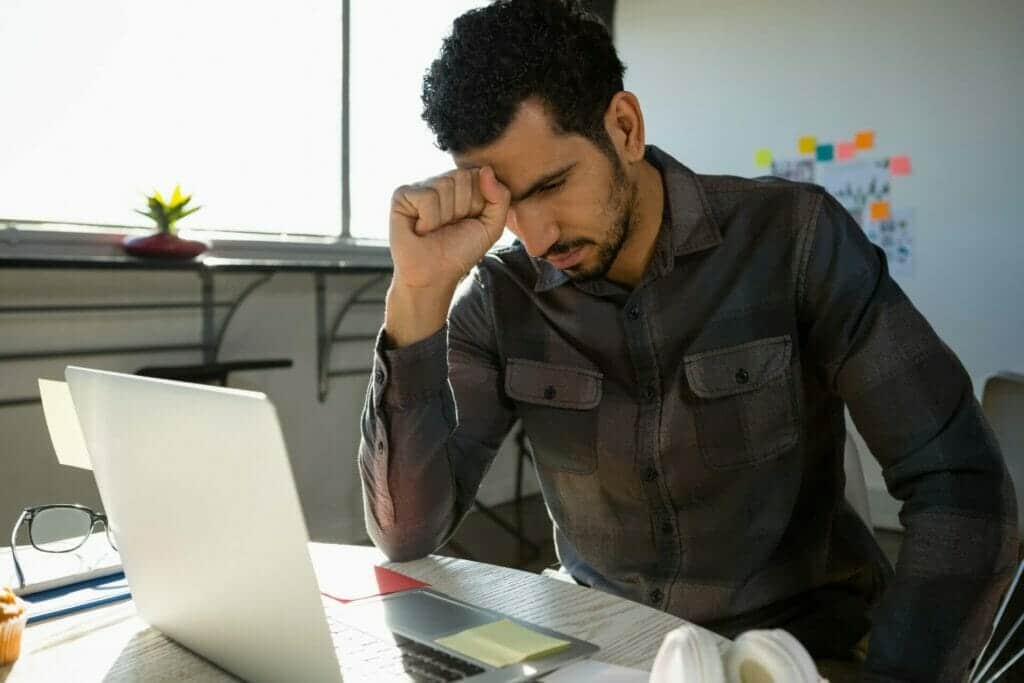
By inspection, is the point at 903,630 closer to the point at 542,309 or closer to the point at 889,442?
the point at 889,442

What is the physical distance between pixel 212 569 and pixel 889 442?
2.41 ft

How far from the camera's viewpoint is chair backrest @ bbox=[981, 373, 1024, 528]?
1557 mm

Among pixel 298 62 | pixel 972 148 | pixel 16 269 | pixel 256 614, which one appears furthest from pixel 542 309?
pixel 972 148

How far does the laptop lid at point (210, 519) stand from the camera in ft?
1.94

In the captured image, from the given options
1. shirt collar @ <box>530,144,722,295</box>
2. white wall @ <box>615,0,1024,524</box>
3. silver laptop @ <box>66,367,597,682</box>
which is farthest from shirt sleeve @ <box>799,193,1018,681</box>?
white wall @ <box>615,0,1024,524</box>

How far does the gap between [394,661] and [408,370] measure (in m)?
0.42

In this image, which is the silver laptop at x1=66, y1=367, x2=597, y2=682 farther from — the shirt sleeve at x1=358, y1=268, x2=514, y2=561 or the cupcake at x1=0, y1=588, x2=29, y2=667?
the shirt sleeve at x1=358, y1=268, x2=514, y2=561

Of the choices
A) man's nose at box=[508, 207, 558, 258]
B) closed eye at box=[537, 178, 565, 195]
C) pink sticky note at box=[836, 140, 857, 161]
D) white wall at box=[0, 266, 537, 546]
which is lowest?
white wall at box=[0, 266, 537, 546]

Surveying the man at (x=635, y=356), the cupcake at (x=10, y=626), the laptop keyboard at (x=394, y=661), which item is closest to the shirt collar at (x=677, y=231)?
the man at (x=635, y=356)

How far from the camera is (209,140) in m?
3.14

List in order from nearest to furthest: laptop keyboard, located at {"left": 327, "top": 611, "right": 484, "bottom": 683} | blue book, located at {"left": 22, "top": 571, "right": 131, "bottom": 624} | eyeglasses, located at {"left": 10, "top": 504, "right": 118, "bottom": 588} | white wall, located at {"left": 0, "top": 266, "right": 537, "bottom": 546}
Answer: laptop keyboard, located at {"left": 327, "top": 611, "right": 484, "bottom": 683}
blue book, located at {"left": 22, "top": 571, "right": 131, "bottom": 624}
eyeglasses, located at {"left": 10, "top": 504, "right": 118, "bottom": 588}
white wall, located at {"left": 0, "top": 266, "right": 537, "bottom": 546}

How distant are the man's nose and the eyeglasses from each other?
0.61m

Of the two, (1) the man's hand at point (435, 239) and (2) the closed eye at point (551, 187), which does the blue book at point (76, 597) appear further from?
(2) the closed eye at point (551, 187)

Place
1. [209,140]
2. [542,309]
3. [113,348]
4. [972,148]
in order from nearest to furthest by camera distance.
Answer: [542,309], [113,348], [209,140], [972,148]
